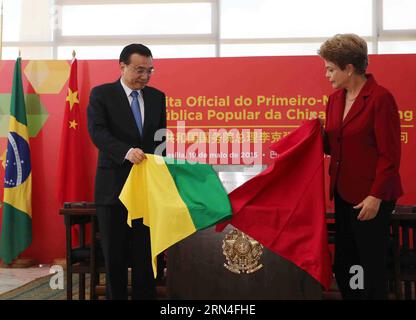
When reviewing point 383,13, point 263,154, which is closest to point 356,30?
point 383,13

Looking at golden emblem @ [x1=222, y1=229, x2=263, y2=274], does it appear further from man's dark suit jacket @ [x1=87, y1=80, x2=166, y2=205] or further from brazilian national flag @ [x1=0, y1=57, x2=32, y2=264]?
brazilian national flag @ [x1=0, y1=57, x2=32, y2=264]

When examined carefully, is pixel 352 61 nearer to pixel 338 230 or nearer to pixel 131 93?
pixel 338 230

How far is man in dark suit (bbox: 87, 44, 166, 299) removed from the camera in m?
2.23

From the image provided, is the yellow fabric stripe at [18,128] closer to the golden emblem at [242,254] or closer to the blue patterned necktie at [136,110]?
the blue patterned necktie at [136,110]

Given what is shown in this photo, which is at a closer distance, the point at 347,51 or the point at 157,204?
the point at 347,51

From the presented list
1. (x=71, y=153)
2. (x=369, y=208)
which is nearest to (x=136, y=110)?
(x=369, y=208)

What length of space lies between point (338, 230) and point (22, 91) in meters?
3.75

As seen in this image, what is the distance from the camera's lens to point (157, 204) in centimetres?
218

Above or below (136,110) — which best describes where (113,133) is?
below

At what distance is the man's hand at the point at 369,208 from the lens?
5.95ft

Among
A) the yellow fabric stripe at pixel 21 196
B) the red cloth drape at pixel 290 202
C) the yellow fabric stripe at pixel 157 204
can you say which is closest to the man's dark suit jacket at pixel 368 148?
the red cloth drape at pixel 290 202

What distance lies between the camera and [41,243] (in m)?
4.99

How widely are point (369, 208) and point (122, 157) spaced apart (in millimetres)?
1023

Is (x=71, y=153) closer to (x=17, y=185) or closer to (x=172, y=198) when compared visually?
(x=17, y=185)
